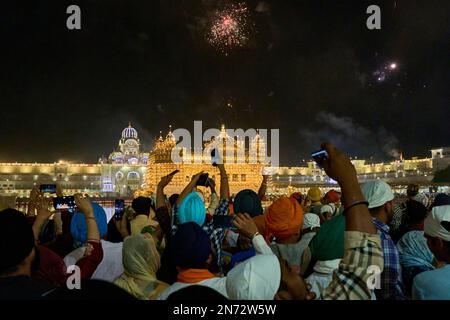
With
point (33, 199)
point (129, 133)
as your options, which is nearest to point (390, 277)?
point (33, 199)

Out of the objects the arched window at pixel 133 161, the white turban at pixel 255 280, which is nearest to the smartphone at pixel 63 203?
→ the white turban at pixel 255 280

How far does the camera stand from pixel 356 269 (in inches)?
76.6

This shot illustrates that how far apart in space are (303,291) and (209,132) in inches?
2841

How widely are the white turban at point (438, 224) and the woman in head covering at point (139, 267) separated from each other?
186 cm

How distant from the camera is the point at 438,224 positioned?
2.60 m

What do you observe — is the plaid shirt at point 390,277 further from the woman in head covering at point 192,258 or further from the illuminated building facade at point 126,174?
the illuminated building facade at point 126,174

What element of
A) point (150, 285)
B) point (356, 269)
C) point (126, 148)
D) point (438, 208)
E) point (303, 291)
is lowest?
point (150, 285)

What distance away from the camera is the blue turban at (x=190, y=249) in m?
2.64

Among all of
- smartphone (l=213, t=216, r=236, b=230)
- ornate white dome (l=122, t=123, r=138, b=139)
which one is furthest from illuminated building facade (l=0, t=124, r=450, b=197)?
smartphone (l=213, t=216, r=236, b=230)

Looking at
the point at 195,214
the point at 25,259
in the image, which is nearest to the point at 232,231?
the point at 195,214

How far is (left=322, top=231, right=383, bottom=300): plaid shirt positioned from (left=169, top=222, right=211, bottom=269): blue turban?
3.05 feet

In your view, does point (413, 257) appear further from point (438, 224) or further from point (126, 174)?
point (126, 174)
